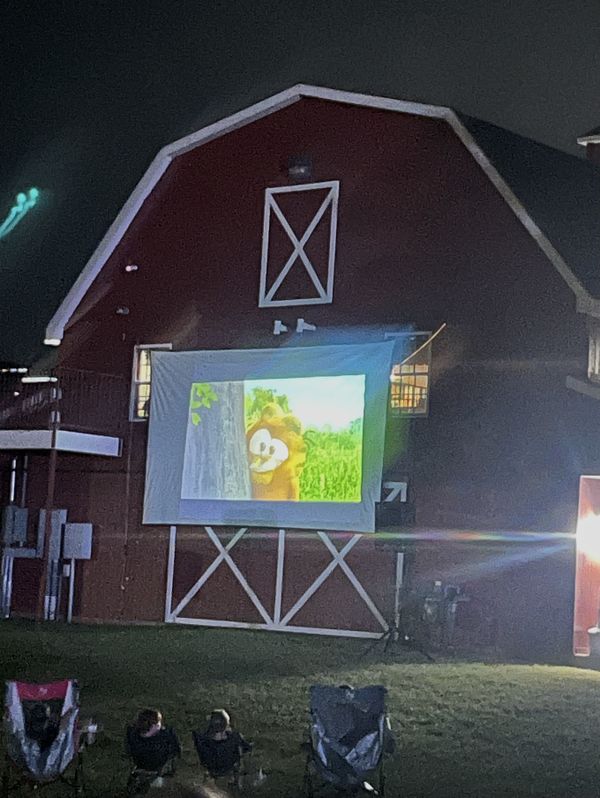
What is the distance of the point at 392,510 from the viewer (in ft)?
49.2

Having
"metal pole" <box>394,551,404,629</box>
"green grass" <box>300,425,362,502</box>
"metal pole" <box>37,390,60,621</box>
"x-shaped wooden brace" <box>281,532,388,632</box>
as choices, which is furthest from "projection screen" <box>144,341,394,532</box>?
"metal pole" <box>37,390,60,621</box>

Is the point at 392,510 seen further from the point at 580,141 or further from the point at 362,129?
the point at 580,141

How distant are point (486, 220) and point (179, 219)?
464 centimetres

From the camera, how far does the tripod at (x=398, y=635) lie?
583 inches

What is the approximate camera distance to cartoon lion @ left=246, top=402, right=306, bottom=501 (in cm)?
1689

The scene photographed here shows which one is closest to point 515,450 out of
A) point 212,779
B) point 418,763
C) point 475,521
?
point 475,521

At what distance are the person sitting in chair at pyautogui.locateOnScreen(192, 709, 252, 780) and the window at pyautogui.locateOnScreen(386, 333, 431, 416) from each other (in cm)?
894

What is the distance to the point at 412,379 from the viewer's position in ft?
55.8

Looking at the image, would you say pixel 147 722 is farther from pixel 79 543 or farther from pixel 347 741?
pixel 79 543

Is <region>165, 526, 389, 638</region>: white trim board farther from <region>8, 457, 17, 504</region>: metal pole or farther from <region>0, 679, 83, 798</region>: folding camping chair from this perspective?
<region>0, 679, 83, 798</region>: folding camping chair

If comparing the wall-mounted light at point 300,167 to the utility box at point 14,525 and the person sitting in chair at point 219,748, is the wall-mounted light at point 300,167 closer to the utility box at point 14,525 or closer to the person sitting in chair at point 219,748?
the utility box at point 14,525

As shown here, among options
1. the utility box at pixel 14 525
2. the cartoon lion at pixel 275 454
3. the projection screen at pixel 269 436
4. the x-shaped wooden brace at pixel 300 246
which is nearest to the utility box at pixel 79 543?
the utility box at pixel 14 525

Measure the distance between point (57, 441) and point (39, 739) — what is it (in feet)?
32.5

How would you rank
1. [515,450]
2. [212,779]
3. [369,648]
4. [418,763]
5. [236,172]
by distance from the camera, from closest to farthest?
[212,779] < [418,763] < [369,648] < [515,450] < [236,172]
